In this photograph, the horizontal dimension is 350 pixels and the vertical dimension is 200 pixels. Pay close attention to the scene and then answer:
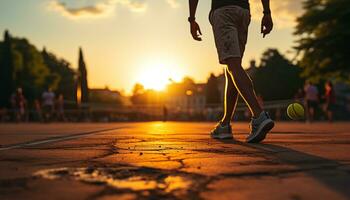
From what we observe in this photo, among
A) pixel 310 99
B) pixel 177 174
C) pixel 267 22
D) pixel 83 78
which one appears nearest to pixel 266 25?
pixel 267 22

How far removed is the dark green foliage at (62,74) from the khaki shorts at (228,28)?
3435 inches

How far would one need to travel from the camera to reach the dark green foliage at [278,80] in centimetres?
7619

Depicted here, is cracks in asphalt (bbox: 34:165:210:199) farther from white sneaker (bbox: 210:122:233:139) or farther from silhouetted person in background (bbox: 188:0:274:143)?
white sneaker (bbox: 210:122:233:139)

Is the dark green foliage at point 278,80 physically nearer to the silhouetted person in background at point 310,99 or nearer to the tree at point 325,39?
the tree at point 325,39

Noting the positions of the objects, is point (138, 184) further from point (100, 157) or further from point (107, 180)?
point (100, 157)

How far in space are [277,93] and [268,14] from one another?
235 feet

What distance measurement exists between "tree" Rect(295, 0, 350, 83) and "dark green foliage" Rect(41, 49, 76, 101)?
58.2 m

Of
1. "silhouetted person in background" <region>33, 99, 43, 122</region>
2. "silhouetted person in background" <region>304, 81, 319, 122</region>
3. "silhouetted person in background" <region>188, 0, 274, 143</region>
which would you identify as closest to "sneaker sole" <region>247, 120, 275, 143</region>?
"silhouetted person in background" <region>188, 0, 274, 143</region>

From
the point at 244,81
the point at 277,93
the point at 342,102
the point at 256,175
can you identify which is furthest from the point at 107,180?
the point at 342,102

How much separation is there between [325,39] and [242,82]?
112ft

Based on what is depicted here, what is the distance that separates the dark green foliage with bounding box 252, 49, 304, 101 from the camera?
76188mm

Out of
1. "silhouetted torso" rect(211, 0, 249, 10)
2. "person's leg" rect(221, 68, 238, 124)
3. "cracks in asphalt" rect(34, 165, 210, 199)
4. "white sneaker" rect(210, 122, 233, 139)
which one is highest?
"silhouetted torso" rect(211, 0, 249, 10)

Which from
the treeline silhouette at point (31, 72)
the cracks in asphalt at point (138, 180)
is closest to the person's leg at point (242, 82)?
the cracks in asphalt at point (138, 180)

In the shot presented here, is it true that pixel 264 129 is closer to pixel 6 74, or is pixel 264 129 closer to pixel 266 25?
pixel 266 25
